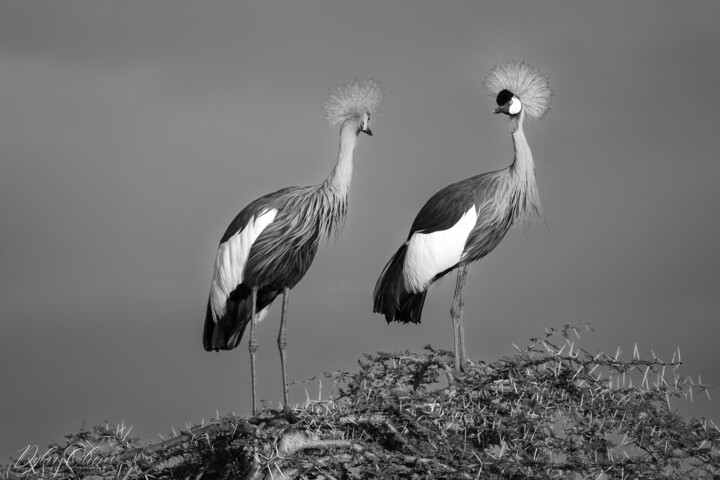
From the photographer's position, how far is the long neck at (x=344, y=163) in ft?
33.0

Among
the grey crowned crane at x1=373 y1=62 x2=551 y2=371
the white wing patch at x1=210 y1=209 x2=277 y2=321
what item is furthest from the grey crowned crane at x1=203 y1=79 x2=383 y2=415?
the grey crowned crane at x1=373 y1=62 x2=551 y2=371

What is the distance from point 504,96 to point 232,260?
109 inches

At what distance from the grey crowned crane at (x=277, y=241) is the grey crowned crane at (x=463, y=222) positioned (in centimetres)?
70

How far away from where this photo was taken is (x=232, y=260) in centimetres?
988

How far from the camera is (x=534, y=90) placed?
10.5m

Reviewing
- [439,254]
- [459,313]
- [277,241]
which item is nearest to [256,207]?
[277,241]

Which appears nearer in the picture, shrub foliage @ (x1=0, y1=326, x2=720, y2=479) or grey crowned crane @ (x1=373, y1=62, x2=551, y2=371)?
shrub foliage @ (x1=0, y1=326, x2=720, y2=479)

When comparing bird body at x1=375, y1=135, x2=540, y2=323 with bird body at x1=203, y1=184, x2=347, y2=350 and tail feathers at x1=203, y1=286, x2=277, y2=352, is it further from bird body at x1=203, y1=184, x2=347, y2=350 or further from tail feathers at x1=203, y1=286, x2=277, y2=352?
tail feathers at x1=203, y1=286, x2=277, y2=352

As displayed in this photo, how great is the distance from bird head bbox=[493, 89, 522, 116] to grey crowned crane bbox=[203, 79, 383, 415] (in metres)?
1.08

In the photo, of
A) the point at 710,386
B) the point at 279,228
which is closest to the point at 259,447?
the point at 710,386

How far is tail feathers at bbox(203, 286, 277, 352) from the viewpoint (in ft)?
33.0

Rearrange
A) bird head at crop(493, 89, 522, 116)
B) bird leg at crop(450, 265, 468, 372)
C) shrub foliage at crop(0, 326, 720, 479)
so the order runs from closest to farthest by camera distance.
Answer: shrub foliage at crop(0, 326, 720, 479), bird leg at crop(450, 265, 468, 372), bird head at crop(493, 89, 522, 116)

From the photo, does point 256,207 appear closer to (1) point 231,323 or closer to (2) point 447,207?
(1) point 231,323

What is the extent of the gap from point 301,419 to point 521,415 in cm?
125
